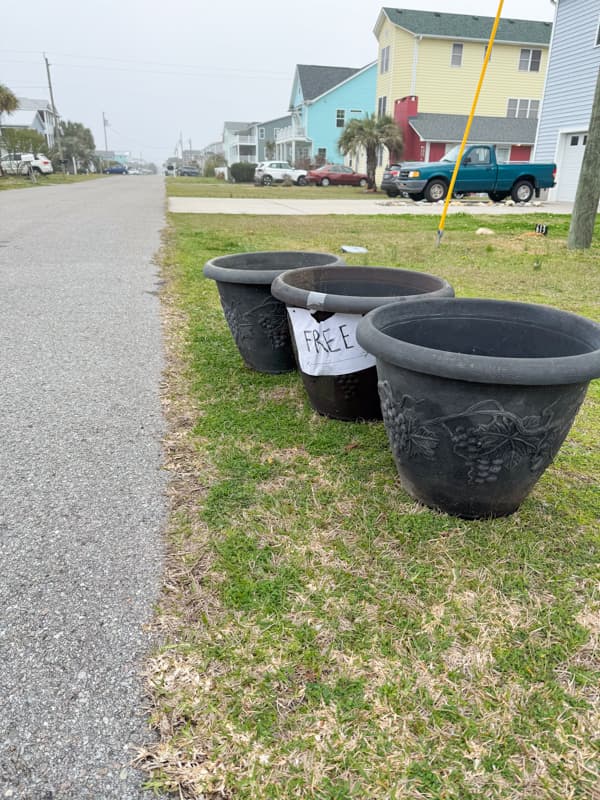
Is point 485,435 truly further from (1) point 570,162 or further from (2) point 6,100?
(2) point 6,100

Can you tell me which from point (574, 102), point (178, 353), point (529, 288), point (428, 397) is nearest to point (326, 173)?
point (574, 102)

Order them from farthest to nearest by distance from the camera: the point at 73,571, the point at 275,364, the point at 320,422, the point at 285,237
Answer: the point at 285,237 < the point at 275,364 < the point at 320,422 < the point at 73,571

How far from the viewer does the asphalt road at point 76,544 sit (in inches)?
56.2

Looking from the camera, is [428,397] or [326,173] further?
[326,173]

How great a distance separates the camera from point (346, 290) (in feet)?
11.5

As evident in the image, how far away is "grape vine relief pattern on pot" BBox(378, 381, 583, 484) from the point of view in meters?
1.95

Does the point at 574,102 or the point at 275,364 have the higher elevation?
the point at 574,102

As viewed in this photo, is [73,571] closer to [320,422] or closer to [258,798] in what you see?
[258,798]

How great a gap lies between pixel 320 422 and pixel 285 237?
302 inches

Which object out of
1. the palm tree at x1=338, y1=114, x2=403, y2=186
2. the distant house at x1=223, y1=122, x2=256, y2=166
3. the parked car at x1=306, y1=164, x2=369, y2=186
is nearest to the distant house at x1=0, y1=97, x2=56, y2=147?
the distant house at x1=223, y1=122, x2=256, y2=166

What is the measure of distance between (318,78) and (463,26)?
15.6m

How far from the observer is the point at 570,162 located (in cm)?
1845

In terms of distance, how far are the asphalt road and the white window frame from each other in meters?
31.4

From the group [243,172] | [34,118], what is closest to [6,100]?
[243,172]
